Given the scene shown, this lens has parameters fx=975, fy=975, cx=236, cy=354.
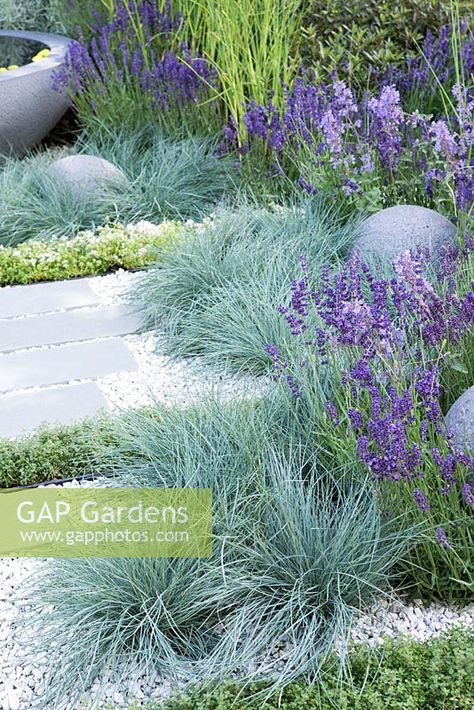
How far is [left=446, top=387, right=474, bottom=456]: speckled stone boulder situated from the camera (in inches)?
108

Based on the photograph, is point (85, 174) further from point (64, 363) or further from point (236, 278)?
point (64, 363)

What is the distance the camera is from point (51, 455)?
331 centimetres

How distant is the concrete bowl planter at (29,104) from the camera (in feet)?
20.9

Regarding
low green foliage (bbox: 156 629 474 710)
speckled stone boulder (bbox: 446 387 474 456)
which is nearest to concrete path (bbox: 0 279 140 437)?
speckled stone boulder (bbox: 446 387 474 456)

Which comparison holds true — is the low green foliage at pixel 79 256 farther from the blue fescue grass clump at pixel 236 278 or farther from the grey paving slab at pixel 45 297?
the blue fescue grass clump at pixel 236 278

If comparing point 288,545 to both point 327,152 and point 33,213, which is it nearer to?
point 327,152

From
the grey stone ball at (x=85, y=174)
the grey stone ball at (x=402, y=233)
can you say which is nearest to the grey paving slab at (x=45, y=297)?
the grey stone ball at (x=85, y=174)

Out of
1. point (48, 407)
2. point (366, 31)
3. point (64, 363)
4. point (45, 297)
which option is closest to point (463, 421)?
point (48, 407)

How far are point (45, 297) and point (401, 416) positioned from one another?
8.37ft

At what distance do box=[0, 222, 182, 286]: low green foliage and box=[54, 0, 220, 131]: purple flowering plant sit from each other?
1248 millimetres

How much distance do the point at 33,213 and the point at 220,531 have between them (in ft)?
10.4

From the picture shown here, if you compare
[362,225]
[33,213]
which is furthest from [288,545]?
[33,213]

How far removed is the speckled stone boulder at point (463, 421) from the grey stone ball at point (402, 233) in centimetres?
148

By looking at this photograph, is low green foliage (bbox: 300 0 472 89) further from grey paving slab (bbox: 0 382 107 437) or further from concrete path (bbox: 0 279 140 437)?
grey paving slab (bbox: 0 382 107 437)
